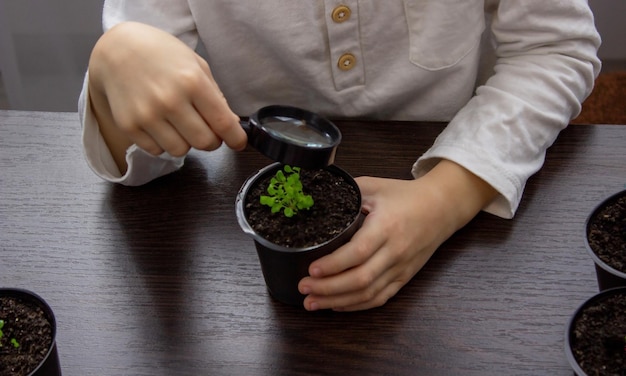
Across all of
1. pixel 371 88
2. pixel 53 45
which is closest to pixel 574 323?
pixel 371 88

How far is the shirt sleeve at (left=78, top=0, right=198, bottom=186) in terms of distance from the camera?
866 mm

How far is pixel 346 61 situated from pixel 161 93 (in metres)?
0.35

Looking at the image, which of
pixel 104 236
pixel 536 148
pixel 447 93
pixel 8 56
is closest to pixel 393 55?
pixel 447 93

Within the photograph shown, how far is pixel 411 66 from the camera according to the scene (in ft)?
3.40

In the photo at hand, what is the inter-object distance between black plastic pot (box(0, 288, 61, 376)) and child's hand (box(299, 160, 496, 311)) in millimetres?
233

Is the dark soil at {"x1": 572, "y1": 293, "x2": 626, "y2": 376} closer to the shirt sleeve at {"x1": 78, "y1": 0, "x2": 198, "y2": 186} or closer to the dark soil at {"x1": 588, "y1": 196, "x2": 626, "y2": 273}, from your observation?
the dark soil at {"x1": 588, "y1": 196, "x2": 626, "y2": 273}

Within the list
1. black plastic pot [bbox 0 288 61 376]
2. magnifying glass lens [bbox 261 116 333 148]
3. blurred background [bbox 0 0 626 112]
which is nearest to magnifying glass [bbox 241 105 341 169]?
magnifying glass lens [bbox 261 116 333 148]

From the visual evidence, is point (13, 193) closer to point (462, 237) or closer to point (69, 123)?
point (69, 123)

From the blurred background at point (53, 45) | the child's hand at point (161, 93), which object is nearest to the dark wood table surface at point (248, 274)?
the child's hand at point (161, 93)

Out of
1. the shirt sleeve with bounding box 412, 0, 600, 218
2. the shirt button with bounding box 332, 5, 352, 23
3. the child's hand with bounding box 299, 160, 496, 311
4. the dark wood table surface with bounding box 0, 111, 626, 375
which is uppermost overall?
the shirt button with bounding box 332, 5, 352, 23

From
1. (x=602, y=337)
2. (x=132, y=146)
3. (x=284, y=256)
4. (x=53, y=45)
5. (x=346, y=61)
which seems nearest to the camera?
(x=602, y=337)

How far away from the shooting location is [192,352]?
69cm

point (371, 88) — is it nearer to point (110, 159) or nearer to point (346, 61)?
point (346, 61)

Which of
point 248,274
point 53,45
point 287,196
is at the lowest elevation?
point 53,45
